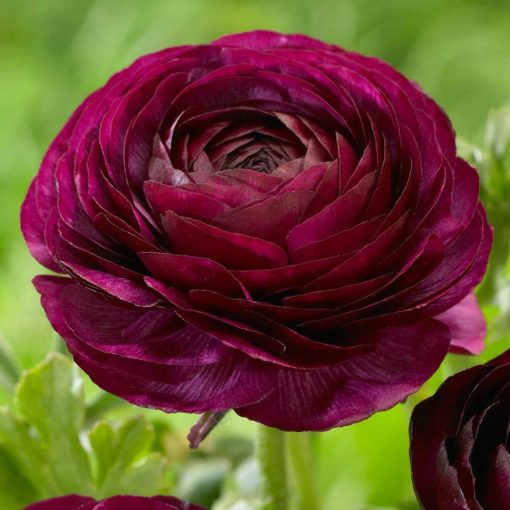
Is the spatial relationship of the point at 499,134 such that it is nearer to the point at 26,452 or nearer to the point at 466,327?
the point at 466,327

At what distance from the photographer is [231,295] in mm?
240

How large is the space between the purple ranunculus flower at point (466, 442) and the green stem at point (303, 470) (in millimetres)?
90

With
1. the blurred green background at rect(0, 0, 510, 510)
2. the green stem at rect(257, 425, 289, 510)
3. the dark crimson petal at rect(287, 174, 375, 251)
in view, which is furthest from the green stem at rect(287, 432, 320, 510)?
the blurred green background at rect(0, 0, 510, 510)

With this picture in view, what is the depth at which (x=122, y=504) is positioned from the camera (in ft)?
0.82

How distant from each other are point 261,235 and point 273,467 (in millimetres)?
111

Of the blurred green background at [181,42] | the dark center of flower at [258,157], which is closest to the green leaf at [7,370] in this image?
the dark center of flower at [258,157]

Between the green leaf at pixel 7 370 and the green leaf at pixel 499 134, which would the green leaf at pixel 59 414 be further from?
the green leaf at pixel 499 134

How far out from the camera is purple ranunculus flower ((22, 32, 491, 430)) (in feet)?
0.77

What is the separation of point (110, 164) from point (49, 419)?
111 millimetres

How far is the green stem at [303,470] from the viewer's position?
13.4 inches

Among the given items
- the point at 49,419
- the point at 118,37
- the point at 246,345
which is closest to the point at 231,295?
the point at 246,345

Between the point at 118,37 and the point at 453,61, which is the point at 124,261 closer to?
the point at 118,37

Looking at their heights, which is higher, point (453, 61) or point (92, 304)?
point (92, 304)

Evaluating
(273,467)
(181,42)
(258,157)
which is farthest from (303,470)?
(181,42)
